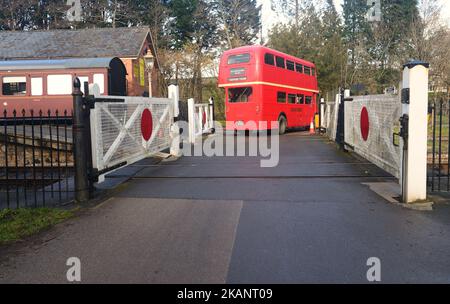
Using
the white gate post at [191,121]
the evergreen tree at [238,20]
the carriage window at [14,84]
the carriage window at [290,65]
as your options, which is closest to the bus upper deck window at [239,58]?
the carriage window at [290,65]

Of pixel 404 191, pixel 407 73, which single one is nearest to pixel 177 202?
pixel 404 191

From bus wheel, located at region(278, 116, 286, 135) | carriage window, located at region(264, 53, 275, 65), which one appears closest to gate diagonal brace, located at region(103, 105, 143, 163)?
carriage window, located at region(264, 53, 275, 65)

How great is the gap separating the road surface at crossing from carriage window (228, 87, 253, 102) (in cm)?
1299

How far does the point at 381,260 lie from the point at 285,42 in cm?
3751

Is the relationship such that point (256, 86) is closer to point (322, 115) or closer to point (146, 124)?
point (322, 115)

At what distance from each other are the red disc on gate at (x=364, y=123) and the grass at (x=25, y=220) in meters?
6.31

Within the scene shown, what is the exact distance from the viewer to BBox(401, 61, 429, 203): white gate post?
6.14 m

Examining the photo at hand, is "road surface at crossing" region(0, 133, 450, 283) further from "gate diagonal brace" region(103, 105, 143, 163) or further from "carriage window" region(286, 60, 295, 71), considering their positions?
"carriage window" region(286, 60, 295, 71)

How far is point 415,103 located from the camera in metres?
6.18

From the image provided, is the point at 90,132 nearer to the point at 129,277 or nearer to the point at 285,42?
the point at 129,277

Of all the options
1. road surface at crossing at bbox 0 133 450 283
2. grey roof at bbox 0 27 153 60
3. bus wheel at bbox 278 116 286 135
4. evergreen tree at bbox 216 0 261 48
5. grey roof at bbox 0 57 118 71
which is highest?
evergreen tree at bbox 216 0 261 48

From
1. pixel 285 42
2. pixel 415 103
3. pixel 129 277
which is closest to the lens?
pixel 129 277

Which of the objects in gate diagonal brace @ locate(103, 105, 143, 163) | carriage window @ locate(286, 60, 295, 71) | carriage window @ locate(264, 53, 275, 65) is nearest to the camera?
gate diagonal brace @ locate(103, 105, 143, 163)

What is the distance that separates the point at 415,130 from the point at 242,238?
300cm
